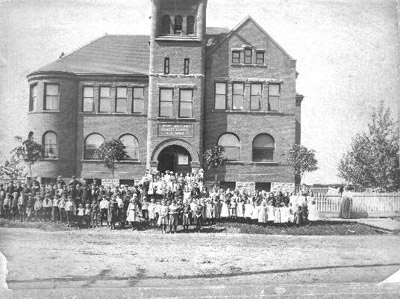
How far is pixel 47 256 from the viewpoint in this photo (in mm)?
7180

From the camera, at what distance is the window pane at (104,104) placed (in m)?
→ 14.7

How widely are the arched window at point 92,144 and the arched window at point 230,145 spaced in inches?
142

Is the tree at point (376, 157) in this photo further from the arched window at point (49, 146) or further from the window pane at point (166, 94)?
the window pane at point (166, 94)

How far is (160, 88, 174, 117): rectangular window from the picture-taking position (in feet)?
51.8

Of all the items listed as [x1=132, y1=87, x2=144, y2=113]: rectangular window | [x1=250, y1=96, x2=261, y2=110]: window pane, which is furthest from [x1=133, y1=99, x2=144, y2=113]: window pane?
[x1=250, y1=96, x2=261, y2=110]: window pane

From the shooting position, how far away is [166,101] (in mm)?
15898

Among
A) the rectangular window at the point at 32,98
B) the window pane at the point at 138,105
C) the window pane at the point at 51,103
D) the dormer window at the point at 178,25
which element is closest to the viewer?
the rectangular window at the point at 32,98

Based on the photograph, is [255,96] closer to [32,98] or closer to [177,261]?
[32,98]

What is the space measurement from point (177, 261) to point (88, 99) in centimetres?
852

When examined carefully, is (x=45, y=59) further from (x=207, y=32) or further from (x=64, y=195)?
(x=207, y=32)

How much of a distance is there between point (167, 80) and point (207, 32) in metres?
3.37

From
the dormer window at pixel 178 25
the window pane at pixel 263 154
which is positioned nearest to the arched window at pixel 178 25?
the dormer window at pixel 178 25

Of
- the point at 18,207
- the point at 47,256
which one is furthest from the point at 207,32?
the point at 47,256

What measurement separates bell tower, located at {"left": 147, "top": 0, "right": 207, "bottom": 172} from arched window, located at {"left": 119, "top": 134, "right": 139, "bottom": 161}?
440 millimetres
